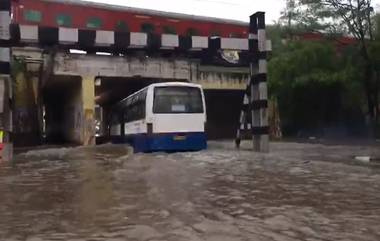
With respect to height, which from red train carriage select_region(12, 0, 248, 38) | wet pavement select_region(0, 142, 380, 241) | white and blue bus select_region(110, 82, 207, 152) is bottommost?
wet pavement select_region(0, 142, 380, 241)

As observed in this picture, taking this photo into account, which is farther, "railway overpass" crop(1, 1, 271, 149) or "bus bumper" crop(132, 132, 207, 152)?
"bus bumper" crop(132, 132, 207, 152)

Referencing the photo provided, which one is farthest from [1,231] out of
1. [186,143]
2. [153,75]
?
[153,75]

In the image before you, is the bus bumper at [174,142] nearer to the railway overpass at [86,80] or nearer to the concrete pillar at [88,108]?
the railway overpass at [86,80]

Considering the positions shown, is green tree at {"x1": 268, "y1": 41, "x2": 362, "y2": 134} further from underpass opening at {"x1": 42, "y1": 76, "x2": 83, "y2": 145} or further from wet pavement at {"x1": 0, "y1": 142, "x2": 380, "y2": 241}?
wet pavement at {"x1": 0, "y1": 142, "x2": 380, "y2": 241}

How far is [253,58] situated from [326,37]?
42.0 ft

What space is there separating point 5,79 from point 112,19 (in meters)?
23.8

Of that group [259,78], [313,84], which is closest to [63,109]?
[313,84]

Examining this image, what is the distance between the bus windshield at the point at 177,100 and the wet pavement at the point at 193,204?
6.40 m

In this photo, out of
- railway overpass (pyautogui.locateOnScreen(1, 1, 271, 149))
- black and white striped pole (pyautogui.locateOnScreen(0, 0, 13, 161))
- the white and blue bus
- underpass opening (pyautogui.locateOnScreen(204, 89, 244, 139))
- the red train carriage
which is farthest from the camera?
underpass opening (pyautogui.locateOnScreen(204, 89, 244, 139))

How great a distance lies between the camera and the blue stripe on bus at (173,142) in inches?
672

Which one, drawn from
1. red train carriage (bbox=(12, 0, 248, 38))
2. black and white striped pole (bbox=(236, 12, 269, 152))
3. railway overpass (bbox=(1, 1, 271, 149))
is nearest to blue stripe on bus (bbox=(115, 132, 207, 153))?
black and white striped pole (bbox=(236, 12, 269, 152))

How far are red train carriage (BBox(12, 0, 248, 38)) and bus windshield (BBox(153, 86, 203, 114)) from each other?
19.4 m

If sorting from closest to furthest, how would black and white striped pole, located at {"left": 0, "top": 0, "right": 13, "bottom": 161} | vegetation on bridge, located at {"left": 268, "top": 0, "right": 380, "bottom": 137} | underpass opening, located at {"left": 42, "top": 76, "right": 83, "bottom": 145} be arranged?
black and white striped pole, located at {"left": 0, "top": 0, "right": 13, "bottom": 161} < vegetation on bridge, located at {"left": 268, "top": 0, "right": 380, "bottom": 137} < underpass opening, located at {"left": 42, "top": 76, "right": 83, "bottom": 145}

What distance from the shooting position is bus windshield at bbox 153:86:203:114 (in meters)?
17.2
